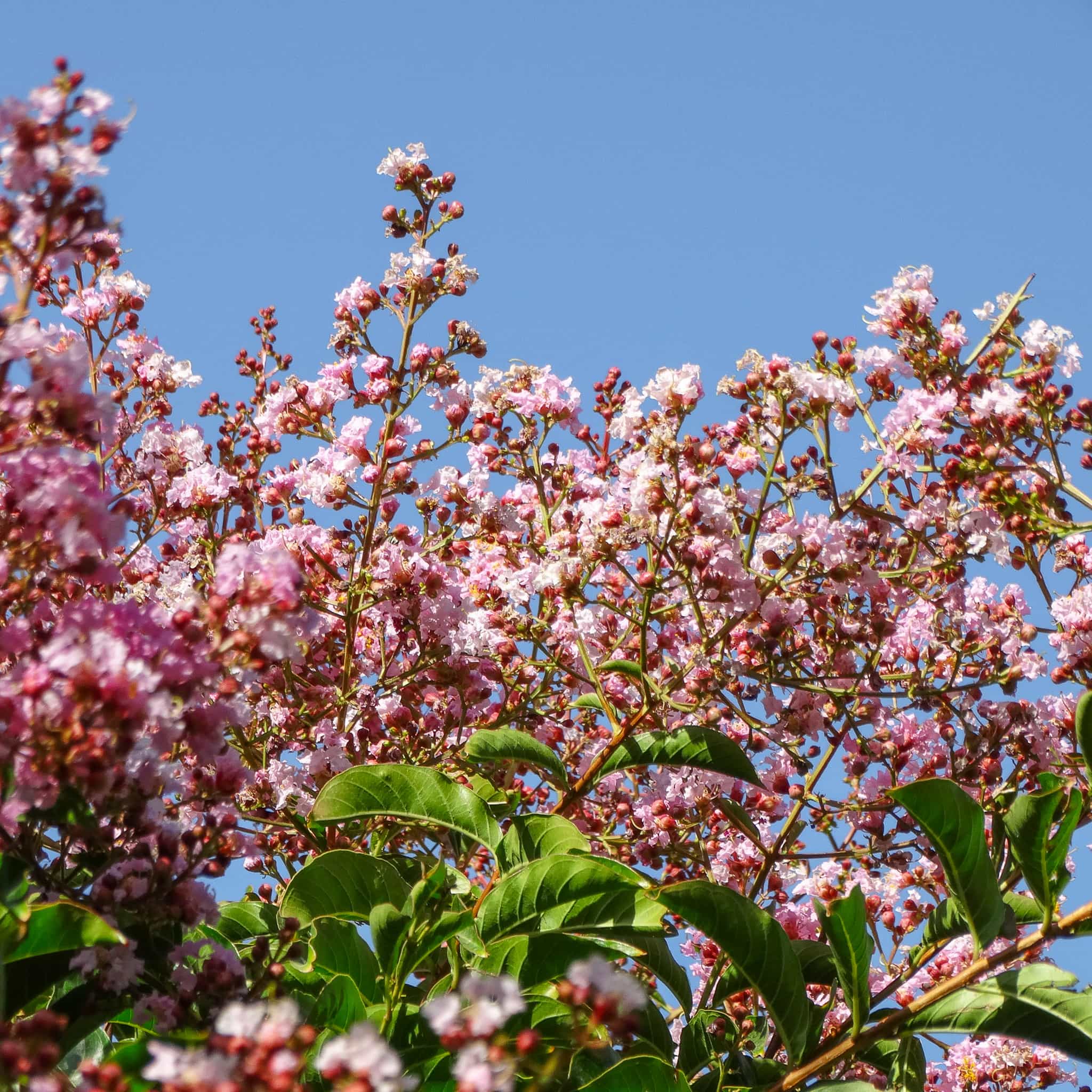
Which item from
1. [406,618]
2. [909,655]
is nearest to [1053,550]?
[909,655]

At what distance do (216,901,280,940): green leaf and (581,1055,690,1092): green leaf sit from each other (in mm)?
807

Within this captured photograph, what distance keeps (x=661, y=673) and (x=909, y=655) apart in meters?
0.61

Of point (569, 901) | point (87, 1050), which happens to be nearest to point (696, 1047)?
point (569, 901)

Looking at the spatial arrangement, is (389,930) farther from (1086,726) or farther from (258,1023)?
(1086,726)

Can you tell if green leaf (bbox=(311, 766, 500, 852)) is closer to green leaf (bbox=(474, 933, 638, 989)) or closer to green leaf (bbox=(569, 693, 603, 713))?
green leaf (bbox=(474, 933, 638, 989))

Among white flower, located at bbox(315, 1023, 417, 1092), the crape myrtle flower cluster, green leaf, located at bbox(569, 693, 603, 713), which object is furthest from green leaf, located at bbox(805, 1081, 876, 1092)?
white flower, located at bbox(315, 1023, 417, 1092)

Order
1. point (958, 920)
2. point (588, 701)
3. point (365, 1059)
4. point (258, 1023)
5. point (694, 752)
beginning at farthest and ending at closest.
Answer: point (588, 701) → point (694, 752) → point (958, 920) → point (258, 1023) → point (365, 1059)

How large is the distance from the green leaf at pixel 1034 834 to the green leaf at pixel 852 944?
281 millimetres

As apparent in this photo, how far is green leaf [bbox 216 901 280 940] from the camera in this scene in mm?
2461

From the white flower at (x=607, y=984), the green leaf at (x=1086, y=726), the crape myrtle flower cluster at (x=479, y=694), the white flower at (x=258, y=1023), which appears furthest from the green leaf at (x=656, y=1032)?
the white flower at (x=258, y=1023)

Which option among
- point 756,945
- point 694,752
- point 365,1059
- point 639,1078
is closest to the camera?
point 365,1059

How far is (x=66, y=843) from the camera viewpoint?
1782mm

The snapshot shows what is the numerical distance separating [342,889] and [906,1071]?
1067 millimetres

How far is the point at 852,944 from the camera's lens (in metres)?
2.12
